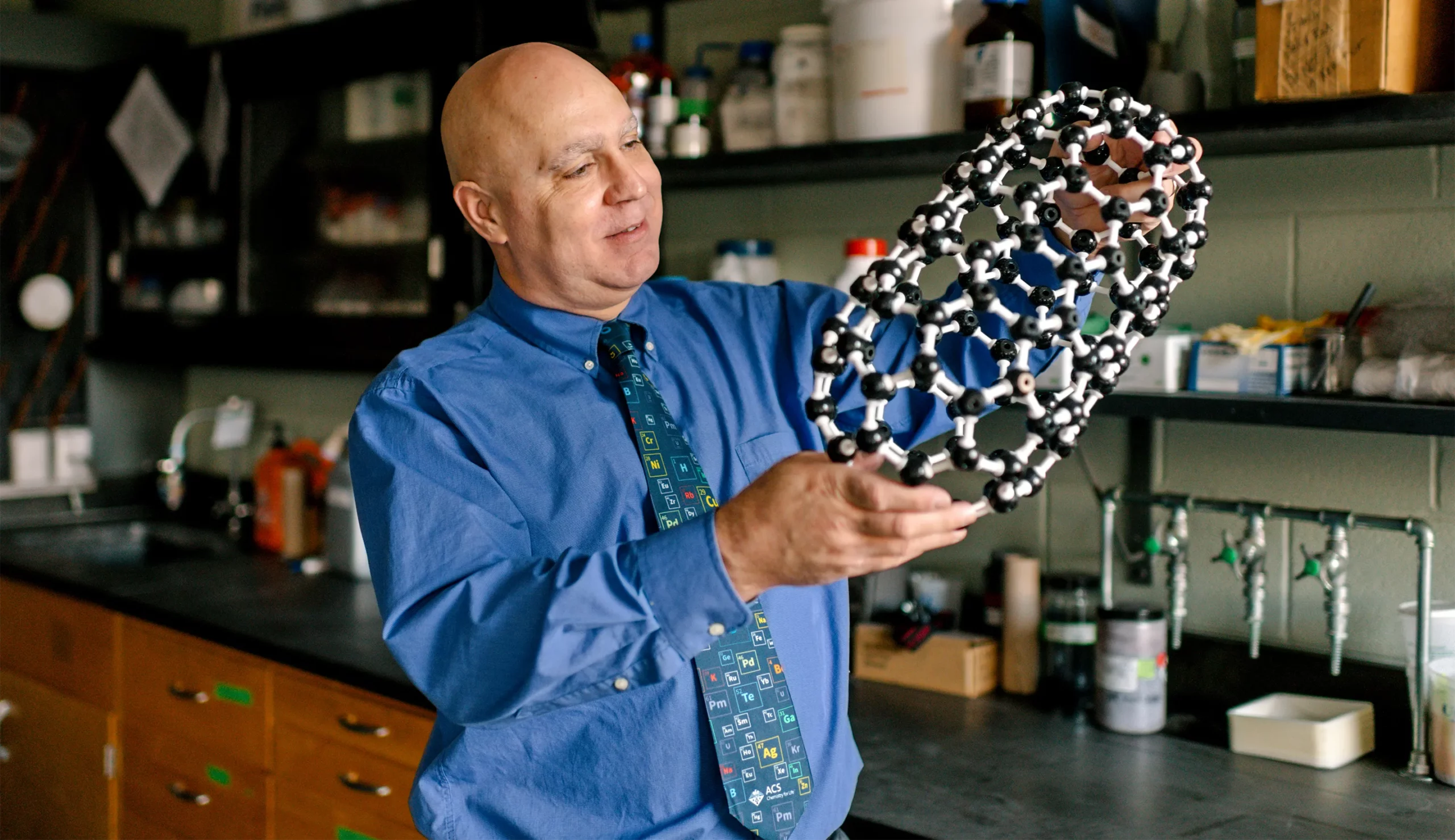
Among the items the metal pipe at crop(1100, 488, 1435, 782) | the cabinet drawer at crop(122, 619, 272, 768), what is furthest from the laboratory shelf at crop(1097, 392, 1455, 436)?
the cabinet drawer at crop(122, 619, 272, 768)

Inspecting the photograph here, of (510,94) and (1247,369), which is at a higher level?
(510,94)

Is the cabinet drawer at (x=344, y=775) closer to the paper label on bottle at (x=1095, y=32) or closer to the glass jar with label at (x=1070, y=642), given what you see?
the glass jar with label at (x=1070, y=642)

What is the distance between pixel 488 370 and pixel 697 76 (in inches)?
45.7

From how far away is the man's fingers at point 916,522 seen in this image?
2.74 feet

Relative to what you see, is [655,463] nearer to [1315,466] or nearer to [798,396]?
[798,396]

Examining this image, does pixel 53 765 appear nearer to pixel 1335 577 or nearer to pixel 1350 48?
pixel 1335 577

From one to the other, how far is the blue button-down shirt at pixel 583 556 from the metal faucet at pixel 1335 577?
65cm

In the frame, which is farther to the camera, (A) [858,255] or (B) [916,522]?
(A) [858,255]

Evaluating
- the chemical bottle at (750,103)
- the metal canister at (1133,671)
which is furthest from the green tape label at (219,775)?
the metal canister at (1133,671)

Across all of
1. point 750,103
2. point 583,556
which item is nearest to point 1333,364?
point 750,103

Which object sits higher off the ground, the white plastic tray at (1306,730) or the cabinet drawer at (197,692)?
the white plastic tray at (1306,730)

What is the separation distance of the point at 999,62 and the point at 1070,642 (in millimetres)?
861

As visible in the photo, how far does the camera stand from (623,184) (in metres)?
1.25

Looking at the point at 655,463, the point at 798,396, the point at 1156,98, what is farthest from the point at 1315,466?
the point at 655,463
